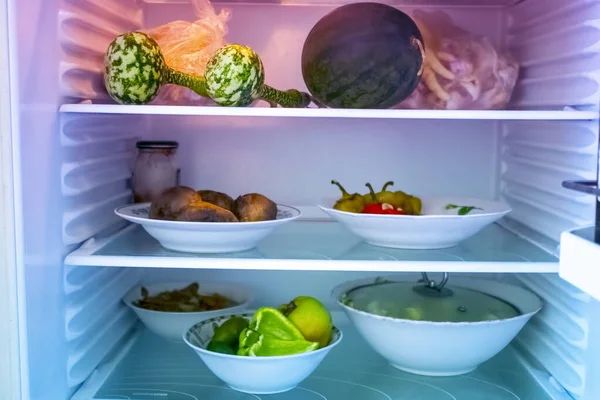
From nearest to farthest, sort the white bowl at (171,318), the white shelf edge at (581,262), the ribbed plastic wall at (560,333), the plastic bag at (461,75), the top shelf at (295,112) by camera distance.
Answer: the white shelf edge at (581,262)
the top shelf at (295,112)
the ribbed plastic wall at (560,333)
the plastic bag at (461,75)
the white bowl at (171,318)

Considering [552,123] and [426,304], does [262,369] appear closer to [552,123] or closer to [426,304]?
[426,304]

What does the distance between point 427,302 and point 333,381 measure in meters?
0.27

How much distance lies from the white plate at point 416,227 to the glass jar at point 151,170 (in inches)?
18.5

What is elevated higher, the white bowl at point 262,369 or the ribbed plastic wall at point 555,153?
the ribbed plastic wall at point 555,153

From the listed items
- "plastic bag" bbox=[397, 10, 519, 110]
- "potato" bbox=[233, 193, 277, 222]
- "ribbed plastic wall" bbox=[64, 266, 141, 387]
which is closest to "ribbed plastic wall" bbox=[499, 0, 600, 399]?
"plastic bag" bbox=[397, 10, 519, 110]

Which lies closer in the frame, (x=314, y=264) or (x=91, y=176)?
(x=314, y=264)

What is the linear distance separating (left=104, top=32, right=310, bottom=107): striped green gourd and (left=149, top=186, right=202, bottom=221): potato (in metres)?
0.20

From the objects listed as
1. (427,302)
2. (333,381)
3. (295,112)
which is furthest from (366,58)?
(333,381)

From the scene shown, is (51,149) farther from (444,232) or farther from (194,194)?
(444,232)

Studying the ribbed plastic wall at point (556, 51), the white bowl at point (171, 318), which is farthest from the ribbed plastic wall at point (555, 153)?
the white bowl at point (171, 318)

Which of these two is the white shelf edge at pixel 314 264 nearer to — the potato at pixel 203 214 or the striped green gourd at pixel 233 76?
the potato at pixel 203 214

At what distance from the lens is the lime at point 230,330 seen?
1.40 metres

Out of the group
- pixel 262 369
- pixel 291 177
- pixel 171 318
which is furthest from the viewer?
pixel 291 177

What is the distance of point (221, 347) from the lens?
1.37 meters
